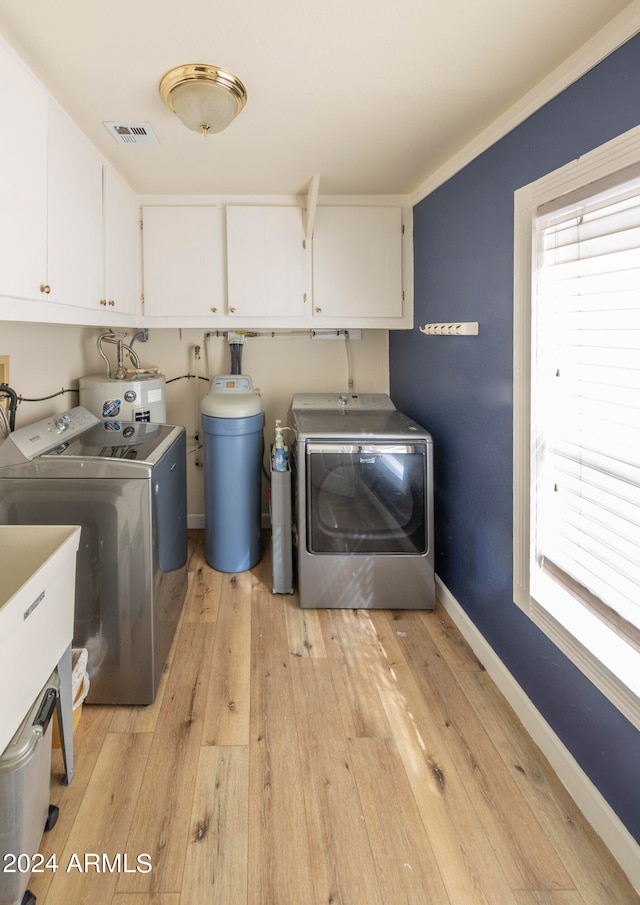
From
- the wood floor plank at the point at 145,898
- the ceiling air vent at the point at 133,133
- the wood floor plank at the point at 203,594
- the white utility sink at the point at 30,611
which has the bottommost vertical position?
the wood floor plank at the point at 145,898

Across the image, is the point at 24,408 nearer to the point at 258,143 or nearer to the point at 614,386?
the point at 258,143

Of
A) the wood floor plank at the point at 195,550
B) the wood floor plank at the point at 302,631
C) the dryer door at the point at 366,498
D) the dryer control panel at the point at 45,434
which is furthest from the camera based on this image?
the wood floor plank at the point at 195,550

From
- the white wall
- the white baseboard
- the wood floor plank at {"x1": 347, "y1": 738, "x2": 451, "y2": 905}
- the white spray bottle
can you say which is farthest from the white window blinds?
the white wall

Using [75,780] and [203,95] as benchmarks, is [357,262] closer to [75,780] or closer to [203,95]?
[203,95]

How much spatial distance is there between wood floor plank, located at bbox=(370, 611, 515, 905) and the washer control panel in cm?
160

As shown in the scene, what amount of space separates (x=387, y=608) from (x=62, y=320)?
1.92 meters

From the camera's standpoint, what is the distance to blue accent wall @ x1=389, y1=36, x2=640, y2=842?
4.33ft

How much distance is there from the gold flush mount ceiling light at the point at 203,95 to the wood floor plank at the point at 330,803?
2064 millimetres

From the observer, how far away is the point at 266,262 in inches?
109

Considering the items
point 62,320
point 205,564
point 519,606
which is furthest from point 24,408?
point 519,606

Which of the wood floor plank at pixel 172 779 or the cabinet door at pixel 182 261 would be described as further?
the cabinet door at pixel 182 261

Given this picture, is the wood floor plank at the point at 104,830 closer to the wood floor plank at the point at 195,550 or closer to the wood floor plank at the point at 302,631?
the wood floor plank at the point at 302,631

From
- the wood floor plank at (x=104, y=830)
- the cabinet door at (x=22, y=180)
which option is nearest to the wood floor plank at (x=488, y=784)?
the wood floor plank at (x=104, y=830)

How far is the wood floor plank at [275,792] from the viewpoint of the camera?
1227 mm
